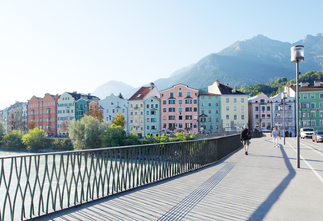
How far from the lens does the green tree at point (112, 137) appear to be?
1942 inches

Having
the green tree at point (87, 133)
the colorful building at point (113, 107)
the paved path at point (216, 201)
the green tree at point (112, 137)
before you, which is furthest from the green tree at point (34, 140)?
the paved path at point (216, 201)

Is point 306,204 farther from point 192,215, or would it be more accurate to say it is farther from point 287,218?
point 192,215

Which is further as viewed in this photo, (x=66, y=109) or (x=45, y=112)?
(x=45, y=112)

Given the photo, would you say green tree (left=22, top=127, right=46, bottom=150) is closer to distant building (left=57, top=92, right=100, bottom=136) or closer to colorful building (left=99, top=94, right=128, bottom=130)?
distant building (left=57, top=92, right=100, bottom=136)

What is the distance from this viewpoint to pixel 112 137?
49.8 meters

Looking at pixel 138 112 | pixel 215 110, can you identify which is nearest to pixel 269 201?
pixel 215 110

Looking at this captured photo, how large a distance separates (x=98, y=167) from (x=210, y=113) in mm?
62673

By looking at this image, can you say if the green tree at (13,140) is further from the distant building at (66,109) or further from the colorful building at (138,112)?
the colorful building at (138,112)

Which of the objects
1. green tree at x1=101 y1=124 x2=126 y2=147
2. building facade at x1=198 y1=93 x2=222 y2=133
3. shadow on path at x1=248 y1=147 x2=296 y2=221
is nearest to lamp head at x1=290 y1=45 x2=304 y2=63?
shadow on path at x1=248 y1=147 x2=296 y2=221

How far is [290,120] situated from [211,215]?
69673mm

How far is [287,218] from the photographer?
405cm

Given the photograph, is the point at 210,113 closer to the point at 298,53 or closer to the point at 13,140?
the point at 13,140

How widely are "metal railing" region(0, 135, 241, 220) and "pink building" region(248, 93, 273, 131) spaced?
200 ft

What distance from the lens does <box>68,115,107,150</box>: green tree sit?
164 ft
